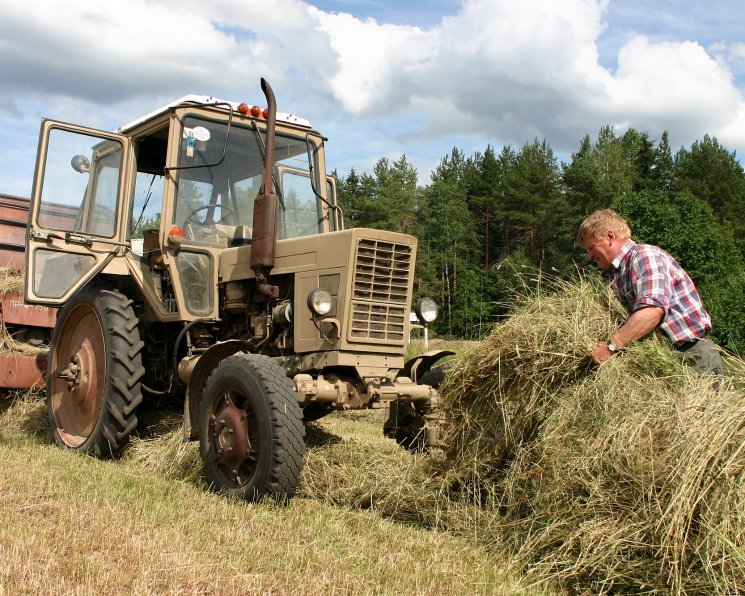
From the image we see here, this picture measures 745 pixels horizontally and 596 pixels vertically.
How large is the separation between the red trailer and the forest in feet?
79.1

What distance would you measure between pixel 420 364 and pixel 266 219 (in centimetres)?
175

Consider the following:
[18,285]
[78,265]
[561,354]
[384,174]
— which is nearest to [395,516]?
[561,354]

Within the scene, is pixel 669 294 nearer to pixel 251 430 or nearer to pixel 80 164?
pixel 251 430

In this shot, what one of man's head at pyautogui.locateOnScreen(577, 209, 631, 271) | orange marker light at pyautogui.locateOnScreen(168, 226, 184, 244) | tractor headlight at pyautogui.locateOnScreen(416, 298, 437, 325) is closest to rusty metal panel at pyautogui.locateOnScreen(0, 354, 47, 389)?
orange marker light at pyautogui.locateOnScreen(168, 226, 184, 244)

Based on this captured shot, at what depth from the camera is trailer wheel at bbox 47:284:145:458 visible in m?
5.66

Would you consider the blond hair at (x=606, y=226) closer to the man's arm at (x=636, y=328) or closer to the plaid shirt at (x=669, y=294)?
the plaid shirt at (x=669, y=294)

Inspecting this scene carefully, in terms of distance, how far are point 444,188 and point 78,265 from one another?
142ft

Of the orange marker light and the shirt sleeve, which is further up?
the orange marker light

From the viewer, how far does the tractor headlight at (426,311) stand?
547cm

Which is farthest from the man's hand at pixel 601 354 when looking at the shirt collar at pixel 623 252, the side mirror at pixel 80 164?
the side mirror at pixel 80 164

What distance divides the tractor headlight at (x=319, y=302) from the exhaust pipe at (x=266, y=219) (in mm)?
588

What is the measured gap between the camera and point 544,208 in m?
42.6

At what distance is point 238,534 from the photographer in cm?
361

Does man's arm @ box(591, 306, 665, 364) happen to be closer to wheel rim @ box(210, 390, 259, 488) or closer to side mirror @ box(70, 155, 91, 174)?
wheel rim @ box(210, 390, 259, 488)
